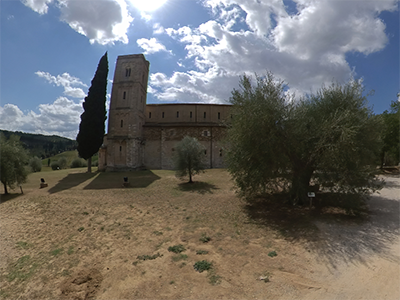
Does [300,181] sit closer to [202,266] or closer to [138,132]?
[202,266]

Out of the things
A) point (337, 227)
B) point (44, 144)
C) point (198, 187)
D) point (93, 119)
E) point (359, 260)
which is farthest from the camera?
point (44, 144)

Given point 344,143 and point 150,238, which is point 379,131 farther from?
point 150,238

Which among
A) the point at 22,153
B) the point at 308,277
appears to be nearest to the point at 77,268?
the point at 308,277

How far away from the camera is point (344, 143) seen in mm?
9109

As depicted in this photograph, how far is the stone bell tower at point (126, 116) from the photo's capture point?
32219 millimetres

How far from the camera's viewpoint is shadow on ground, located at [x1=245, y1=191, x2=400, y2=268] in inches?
267

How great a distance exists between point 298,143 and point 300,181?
214 cm

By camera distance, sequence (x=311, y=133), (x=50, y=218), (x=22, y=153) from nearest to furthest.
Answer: (x=311, y=133), (x=50, y=218), (x=22, y=153)

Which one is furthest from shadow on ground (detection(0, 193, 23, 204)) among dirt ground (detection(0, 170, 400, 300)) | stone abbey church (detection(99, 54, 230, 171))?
stone abbey church (detection(99, 54, 230, 171))

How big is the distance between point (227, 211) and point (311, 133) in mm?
6453

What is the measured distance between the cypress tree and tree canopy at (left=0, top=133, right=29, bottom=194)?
10.7 metres

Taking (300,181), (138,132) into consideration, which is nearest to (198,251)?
(300,181)

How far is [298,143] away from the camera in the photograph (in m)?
10.6

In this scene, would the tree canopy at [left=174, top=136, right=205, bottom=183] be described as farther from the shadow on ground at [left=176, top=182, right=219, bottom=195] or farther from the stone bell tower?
the stone bell tower
